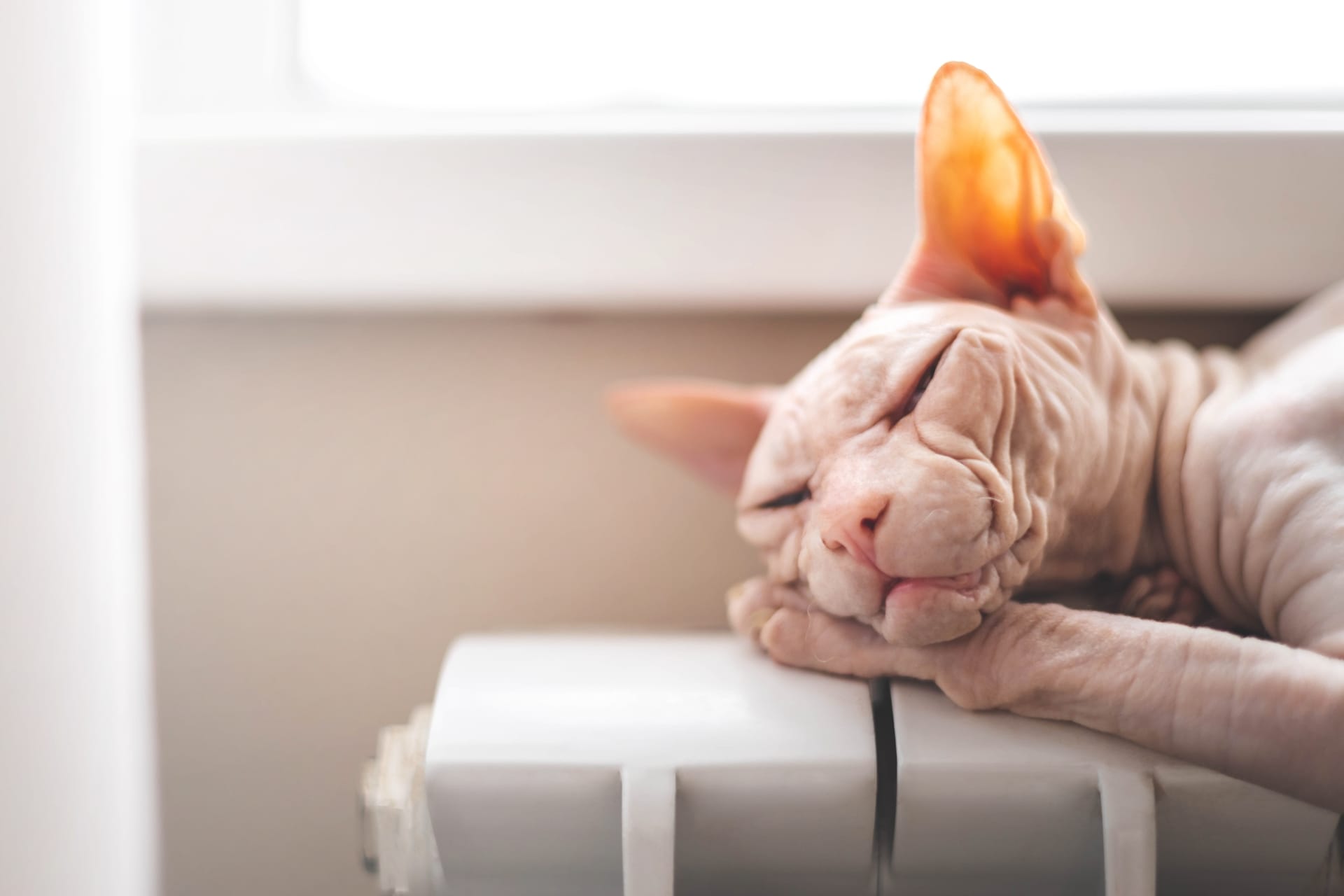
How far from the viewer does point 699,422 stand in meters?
0.70

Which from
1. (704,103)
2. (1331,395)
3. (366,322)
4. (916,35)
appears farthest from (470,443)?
(1331,395)

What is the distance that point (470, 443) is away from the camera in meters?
0.86

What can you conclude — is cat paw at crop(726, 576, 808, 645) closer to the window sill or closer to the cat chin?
the cat chin

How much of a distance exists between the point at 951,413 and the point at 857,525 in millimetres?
67

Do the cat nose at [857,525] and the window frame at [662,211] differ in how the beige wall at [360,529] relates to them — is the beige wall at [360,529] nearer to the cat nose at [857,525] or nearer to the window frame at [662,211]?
the window frame at [662,211]

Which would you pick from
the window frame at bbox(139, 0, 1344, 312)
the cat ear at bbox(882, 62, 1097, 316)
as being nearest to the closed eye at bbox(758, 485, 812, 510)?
the cat ear at bbox(882, 62, 1097, 316)

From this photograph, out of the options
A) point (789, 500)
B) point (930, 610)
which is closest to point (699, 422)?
point (789, 500)

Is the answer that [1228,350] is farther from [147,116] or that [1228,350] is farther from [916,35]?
[147,116]

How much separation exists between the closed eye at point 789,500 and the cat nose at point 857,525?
5 cm

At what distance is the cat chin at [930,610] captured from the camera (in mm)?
512

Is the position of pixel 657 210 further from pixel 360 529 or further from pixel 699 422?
pixel 360 529

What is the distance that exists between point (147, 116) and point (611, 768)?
603mm

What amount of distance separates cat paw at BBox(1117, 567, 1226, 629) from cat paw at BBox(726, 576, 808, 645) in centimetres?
17

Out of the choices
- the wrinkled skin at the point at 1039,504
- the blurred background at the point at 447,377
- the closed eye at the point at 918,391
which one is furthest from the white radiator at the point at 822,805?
the blurred background at the point at 447,377
